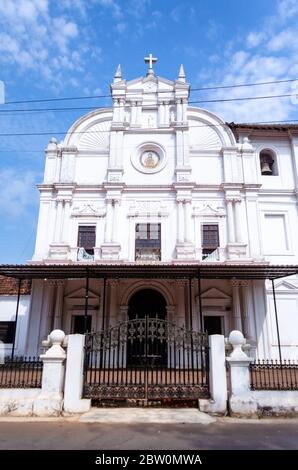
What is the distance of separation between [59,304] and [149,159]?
8.27m

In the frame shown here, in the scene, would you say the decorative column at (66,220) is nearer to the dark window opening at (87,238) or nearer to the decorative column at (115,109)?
the dark window opening at (87,238)

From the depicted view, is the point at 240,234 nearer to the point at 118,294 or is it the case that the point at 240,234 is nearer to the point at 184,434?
the point at 118,294

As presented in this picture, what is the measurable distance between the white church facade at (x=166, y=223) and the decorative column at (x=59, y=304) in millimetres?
Answer: 43

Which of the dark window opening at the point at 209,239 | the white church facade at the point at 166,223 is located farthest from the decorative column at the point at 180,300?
the dark window opening at the point at 209,239

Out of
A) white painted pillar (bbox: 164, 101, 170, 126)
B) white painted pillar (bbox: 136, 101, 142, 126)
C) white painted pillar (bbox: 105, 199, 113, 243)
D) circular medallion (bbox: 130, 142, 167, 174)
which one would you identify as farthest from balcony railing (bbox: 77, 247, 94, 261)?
white painted pillar (bbox: 164, 101, 170, 126)

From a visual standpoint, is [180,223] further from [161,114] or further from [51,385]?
[51,385]

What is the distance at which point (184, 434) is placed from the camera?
6.25m

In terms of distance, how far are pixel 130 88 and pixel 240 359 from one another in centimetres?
1539

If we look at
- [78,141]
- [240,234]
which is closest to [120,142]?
[78,141]

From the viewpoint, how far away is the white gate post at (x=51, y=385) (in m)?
7.85

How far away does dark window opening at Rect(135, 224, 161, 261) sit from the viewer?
16.0 meters

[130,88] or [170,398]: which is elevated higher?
[130,88]

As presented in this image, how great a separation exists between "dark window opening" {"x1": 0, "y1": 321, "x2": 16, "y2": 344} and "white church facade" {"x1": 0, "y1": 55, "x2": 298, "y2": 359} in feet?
0.35

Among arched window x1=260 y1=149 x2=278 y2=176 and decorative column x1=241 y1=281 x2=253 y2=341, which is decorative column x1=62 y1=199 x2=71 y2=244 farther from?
arched window x1=260 y1=149 x2=278 y2=176
